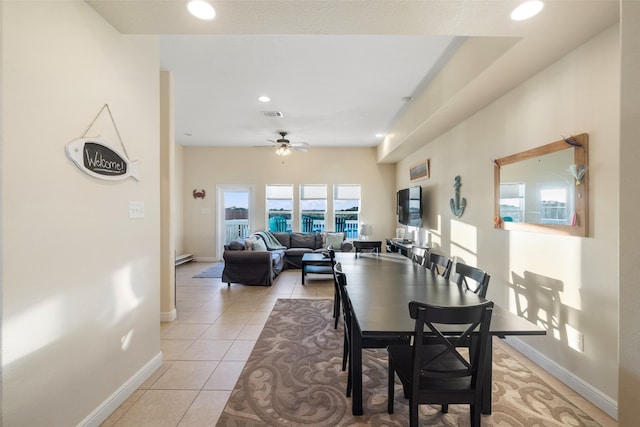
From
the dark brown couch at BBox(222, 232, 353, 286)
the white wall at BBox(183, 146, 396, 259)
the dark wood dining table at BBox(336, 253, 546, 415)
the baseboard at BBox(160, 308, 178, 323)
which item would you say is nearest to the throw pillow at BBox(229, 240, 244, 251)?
the dark brown couch at BBox(222, 232, 353, 286)

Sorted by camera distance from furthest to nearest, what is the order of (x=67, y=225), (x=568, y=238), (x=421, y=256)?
(x=421, y=256), (x=568, y=238), (x=67, y=225)

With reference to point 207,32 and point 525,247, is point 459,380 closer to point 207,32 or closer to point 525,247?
point 525,247

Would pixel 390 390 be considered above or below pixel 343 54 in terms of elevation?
below

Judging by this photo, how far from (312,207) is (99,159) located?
233 inches

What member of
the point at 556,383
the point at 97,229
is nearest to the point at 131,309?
the point at 97,229

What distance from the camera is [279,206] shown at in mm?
7543

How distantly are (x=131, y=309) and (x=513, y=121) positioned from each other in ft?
12.9

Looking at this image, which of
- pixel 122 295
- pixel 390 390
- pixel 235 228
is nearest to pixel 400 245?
pixel 390 390

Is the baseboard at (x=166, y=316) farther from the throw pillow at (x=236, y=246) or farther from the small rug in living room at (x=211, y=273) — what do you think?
the small rug in living room at (x=211, y=273)

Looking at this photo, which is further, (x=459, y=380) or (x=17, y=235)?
(x=459, y=380)

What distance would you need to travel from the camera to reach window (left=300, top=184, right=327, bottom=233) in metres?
7.49

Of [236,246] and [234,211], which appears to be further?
[234,211]

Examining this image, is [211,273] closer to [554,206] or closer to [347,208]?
[347,208]

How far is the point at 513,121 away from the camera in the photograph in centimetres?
278
